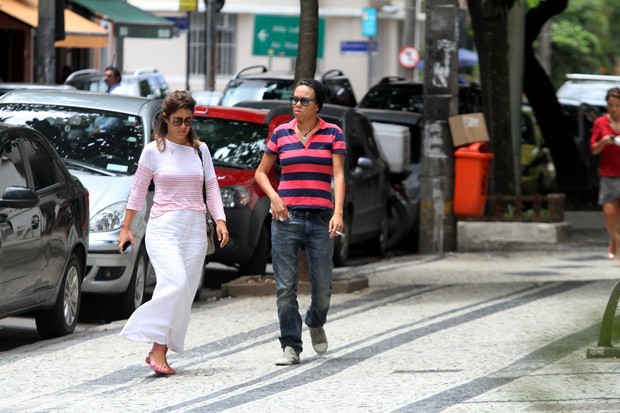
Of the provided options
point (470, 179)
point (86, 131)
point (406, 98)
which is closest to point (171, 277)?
point (86, 131)

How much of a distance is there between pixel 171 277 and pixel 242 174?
5.10 meters

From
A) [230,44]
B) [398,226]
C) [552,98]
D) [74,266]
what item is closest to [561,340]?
[74,266]

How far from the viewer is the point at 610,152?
14.1 meters

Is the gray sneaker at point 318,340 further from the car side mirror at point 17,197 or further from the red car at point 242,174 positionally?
the red car at point 242,174

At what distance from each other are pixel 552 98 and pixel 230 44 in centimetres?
2833

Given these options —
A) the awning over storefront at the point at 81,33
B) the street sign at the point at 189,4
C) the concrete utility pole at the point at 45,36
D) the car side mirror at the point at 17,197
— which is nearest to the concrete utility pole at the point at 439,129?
the concrete utility pole at the point at 45,36

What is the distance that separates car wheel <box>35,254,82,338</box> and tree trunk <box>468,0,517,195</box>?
9.81 m

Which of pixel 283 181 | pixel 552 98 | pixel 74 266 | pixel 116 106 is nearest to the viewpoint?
pixel 283 181

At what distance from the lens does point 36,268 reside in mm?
8727

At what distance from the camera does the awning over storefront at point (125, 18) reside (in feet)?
98.3

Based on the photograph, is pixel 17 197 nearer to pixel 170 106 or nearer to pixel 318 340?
pixel 170 106

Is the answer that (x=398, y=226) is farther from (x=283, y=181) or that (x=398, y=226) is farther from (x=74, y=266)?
(x=283, y=181)

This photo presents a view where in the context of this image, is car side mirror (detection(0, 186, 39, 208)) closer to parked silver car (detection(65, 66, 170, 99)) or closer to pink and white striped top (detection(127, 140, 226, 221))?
pink and white striped top (detection(127, 140, 226, 221))

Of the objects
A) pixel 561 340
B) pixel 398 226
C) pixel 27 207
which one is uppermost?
pixel 561 340
